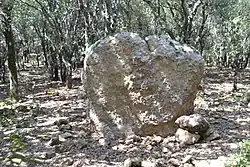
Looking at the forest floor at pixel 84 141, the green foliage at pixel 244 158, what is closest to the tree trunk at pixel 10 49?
the forest floor at pixel 84 141

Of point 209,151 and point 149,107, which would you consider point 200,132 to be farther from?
point 149,107

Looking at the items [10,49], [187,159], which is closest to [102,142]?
[187,159]

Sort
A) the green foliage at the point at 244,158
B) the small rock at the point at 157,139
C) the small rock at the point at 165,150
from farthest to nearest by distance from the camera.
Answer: the small rock at the point at 157,139 → the small rock at the point at 165,150 → the green foliage at the point at 244,158

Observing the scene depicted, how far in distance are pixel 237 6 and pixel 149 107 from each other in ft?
51.4

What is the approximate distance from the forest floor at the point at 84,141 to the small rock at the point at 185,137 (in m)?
0.11

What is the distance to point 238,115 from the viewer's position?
9.04 metres

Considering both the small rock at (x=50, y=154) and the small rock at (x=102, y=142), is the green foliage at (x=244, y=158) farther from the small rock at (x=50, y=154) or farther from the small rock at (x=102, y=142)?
the small rock at (x=50, y=154)

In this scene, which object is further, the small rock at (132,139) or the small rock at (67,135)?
the small rock at (67,135)

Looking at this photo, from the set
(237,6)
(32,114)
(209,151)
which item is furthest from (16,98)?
(237,6)

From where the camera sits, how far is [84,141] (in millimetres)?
7566

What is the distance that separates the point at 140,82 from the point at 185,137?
56.5 inches

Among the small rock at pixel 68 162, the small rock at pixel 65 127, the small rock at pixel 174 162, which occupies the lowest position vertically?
the small rock at pixel 68 162

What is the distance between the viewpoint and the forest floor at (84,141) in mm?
6531

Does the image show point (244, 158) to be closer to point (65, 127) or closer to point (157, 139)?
point (157, 139)
